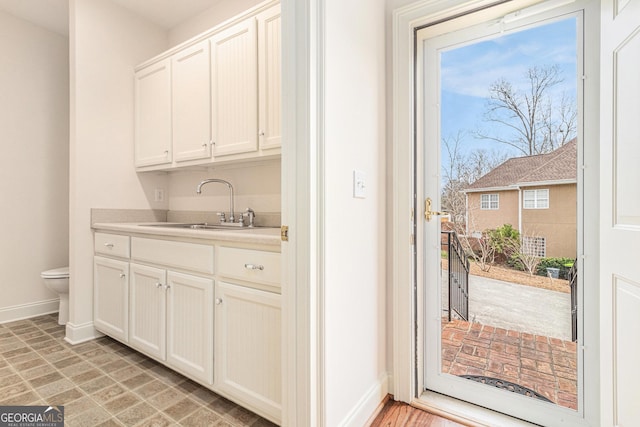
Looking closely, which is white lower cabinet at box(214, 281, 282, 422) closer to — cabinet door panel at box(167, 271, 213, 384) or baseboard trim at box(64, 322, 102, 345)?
cabinet door panel at box(167, 271, 213, 384)

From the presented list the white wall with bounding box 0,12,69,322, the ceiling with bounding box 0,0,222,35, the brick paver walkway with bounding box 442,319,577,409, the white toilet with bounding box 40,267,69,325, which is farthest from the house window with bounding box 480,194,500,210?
the white wall with bounding box 0,12,69,322

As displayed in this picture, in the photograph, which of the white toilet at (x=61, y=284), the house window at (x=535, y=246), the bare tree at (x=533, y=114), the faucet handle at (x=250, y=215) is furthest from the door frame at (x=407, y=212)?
the white toilet at (x=61, y=284)

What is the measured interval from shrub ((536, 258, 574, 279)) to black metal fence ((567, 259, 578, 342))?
14 mm

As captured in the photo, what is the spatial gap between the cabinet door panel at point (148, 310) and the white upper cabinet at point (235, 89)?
35.1 inches

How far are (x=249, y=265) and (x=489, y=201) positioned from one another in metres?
1.19

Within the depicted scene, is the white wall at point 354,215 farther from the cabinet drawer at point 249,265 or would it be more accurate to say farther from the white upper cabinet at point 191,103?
the white upper cabinet at point 191,103

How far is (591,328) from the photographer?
130cm

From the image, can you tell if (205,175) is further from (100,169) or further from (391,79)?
(391,79)

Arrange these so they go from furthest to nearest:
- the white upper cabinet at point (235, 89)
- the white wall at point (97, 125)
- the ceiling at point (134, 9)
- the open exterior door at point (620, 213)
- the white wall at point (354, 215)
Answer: the ceiling at point (134, 9) → the white wall at point (97, 125) → the white upper cabinet at point (235, 89) → the white wall at point (354, 215) → the open exterior door at point (620, 213)

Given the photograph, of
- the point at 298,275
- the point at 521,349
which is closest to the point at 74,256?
the point at 298,275

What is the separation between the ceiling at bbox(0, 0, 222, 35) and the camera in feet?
8.39

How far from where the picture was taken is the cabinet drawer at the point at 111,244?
2.14m

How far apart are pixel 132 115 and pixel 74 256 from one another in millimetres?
1228

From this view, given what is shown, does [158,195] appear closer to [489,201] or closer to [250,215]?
[250,215]
